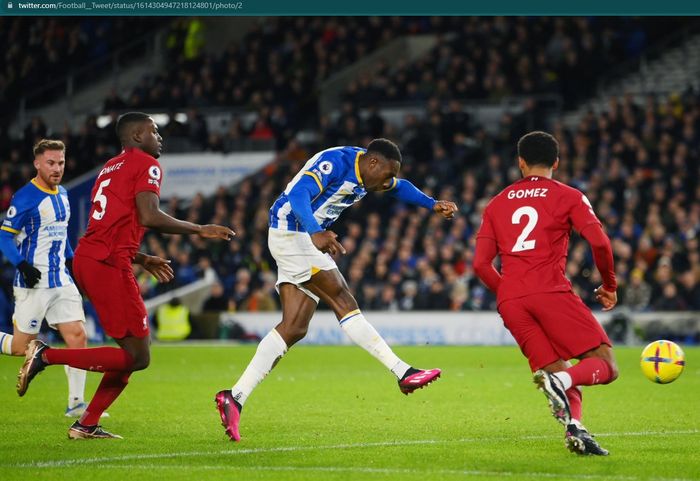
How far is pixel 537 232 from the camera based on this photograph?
7.82 meters

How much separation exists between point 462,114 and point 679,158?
5870 mm

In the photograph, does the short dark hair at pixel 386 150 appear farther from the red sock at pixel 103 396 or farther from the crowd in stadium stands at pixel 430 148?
the crowd in stadium stands at pixel 430 148

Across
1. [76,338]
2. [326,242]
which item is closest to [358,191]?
[326,242]

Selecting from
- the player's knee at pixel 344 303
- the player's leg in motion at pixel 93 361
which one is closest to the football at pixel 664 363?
the player's knee at pixel 344 303

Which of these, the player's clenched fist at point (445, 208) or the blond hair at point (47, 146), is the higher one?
the blond hair at point (47, 146)

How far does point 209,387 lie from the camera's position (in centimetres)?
1402

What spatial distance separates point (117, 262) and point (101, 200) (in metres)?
0.49

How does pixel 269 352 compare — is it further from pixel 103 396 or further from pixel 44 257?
pixel 44 257

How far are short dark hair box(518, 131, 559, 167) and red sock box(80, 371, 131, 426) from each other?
347 centimetres

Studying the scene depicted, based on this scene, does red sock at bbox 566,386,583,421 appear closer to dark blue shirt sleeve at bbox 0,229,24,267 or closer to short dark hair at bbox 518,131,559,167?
short dark hair at bbox 518,131,559,167

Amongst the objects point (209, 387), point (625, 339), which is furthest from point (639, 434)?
point (625, 339)

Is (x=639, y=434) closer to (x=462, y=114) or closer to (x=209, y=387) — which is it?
(x=209, y=387)

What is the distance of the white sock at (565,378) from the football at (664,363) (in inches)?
78.4

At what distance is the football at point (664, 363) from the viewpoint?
9.20 meters
